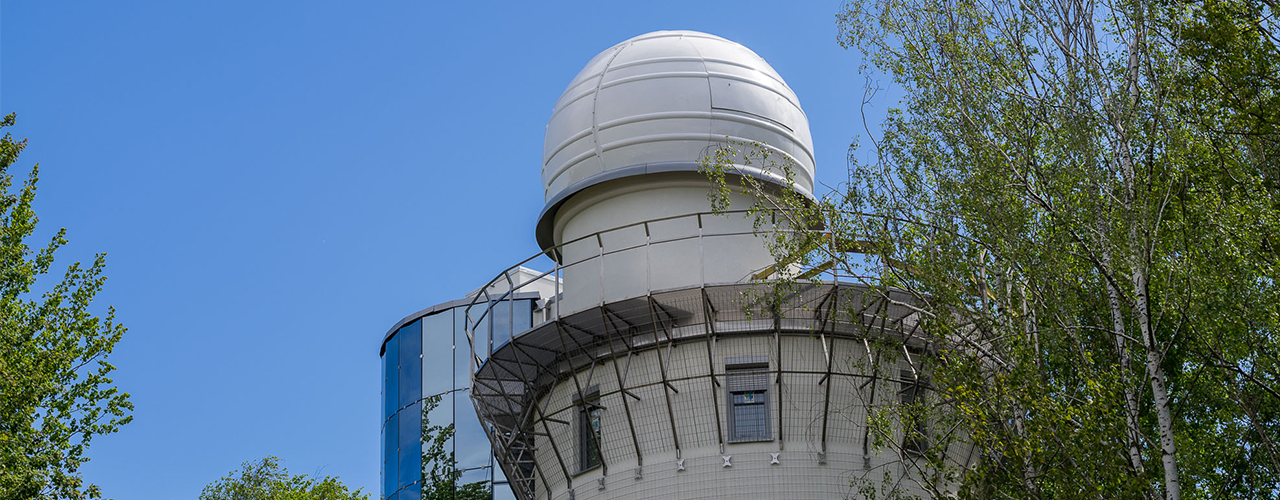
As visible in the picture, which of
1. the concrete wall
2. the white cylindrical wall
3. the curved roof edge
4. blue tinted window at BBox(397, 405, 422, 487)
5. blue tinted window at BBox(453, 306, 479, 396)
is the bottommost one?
the concrete wall

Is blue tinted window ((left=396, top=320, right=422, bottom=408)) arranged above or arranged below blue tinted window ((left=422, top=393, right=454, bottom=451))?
above

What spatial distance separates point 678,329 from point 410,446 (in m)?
16.0

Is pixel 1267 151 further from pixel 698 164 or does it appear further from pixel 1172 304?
pixel 698 164

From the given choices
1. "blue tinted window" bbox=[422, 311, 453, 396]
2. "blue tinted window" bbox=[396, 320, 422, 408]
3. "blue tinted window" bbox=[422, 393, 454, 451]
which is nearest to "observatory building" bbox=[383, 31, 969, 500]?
"blue tinted window" bbox=[422, 393, 454, 451]

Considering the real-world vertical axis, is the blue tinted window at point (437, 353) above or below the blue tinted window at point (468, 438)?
above

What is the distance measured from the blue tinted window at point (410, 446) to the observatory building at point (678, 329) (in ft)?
38.0

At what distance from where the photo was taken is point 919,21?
21.6 meters

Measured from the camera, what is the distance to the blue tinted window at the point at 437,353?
120ft

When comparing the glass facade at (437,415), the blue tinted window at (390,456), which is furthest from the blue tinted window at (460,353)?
the blue tinted window at (390,456)

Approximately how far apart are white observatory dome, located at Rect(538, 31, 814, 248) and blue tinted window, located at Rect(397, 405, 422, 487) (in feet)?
38.2

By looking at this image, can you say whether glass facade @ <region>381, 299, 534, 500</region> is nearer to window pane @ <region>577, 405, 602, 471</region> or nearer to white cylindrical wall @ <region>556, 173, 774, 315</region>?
white cylindrical wall @ <region>556, 173, 774, 315</region>

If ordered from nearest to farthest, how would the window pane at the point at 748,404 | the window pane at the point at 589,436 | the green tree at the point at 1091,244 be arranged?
the green tree at the point at 1091,244 → the window pane at the point at 748,404 → the window pane at the point at 589,436

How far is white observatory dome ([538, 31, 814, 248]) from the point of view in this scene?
24.8m

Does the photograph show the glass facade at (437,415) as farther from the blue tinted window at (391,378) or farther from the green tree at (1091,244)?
the green tree at (1091,244)
